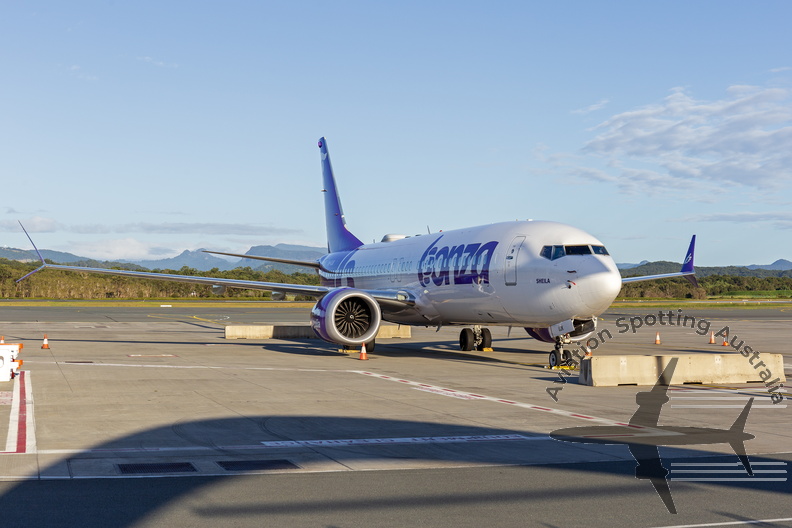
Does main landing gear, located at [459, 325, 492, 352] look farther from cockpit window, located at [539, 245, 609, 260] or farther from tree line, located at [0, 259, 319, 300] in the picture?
tree line, located at [0, 259, 319, 300]

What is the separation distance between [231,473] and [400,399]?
712cm

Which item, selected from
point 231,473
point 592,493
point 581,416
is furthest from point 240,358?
point 592,493

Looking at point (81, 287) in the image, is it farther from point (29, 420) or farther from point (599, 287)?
point (29, 420)

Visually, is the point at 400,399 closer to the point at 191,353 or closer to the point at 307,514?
the point at 307,514

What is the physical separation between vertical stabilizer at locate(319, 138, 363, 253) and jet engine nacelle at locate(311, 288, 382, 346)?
14.3 meters

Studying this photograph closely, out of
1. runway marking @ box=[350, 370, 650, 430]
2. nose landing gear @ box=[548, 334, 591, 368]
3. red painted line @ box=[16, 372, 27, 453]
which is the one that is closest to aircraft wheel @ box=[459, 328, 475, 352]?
nose landing gear @ box=[548, 334, 591, 368]

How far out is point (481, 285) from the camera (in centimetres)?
2459

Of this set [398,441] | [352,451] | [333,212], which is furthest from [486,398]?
[333,212]

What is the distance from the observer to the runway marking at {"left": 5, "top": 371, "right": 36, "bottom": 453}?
35.1ft

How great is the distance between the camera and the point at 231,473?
923 cm

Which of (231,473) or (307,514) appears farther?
(231,473)

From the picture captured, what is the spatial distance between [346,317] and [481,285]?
197 inches

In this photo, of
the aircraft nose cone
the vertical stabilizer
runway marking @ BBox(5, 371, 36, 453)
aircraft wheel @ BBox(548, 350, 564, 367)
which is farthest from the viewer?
the vertical stabilizer

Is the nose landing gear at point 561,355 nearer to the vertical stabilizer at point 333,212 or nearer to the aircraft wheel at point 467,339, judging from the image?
the aircraft wheel at point 467,339
